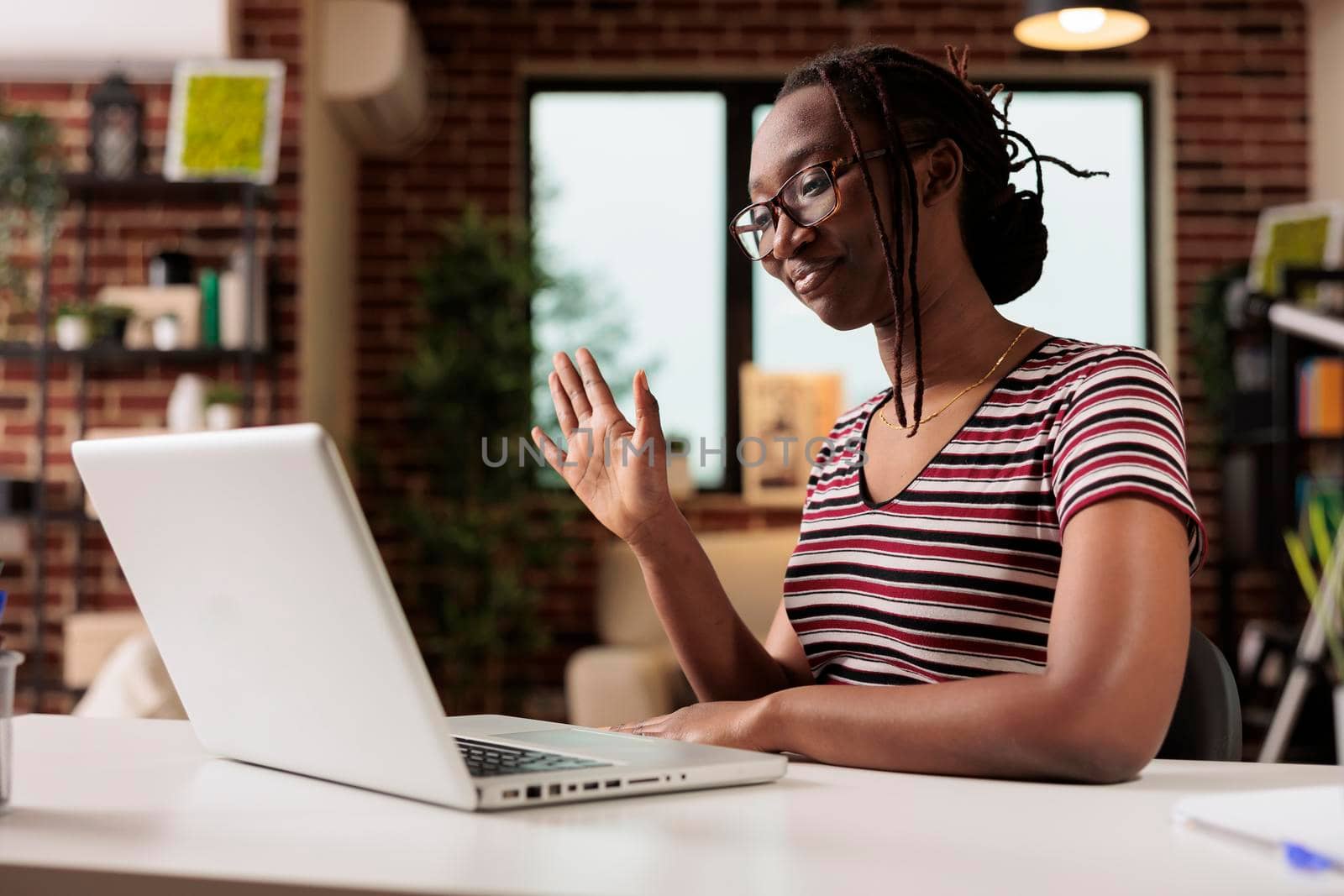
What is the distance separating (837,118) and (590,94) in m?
4.01

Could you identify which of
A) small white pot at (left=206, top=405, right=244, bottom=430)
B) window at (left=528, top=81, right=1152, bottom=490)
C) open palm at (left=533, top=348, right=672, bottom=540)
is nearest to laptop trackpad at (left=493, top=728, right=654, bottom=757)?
open palm at (left=533, top=348, right=672, bottom=540)

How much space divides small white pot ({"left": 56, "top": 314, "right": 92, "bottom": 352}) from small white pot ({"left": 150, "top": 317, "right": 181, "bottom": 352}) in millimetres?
202

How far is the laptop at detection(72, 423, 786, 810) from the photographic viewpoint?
76 centimetres

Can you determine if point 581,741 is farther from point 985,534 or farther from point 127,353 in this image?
point 127,353

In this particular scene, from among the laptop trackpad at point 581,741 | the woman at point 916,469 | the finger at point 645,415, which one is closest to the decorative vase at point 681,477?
the woman at point 916,469

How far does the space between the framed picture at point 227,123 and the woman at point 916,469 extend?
2861 millimetres

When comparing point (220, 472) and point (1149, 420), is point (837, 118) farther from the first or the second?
point (220, 472)

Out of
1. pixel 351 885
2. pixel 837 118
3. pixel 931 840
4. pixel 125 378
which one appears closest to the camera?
pixel 351 885

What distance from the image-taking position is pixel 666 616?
1.38m

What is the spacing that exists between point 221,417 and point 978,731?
3.31 metres

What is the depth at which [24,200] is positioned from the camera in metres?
3.85

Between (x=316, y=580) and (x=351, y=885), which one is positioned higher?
(x=316, y=580)

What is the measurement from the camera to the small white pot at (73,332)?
155 inches

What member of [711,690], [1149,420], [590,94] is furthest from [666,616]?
[590,94]
